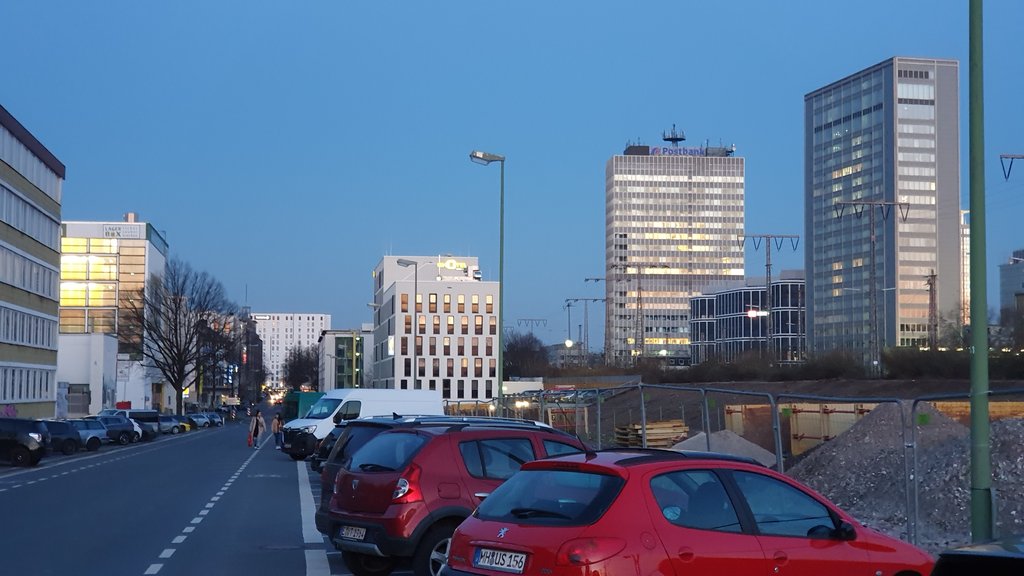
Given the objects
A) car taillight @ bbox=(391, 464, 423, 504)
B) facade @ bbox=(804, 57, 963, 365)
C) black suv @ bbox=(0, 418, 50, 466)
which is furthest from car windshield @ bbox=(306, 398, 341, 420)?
facade @ bbox=(804, 57, 963, 365)

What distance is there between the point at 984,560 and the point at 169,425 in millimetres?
82440

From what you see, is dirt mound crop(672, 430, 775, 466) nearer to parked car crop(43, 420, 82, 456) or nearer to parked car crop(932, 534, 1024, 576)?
parked car crop(932, 534, 1024, 576)

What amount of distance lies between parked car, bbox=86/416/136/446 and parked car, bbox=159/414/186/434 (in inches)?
656

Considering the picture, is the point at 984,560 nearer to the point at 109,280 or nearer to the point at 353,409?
the point at 353,409

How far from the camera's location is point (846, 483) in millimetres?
21109

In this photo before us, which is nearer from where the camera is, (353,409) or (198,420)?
(353,409)

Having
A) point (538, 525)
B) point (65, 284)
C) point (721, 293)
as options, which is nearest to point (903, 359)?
point (538, 525)

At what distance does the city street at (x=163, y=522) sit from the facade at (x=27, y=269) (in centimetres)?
2979

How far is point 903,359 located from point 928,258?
8325cm

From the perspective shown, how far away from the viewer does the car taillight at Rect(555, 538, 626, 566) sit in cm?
705

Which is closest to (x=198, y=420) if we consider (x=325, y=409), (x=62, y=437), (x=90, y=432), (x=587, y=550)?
(x=90, y=432)

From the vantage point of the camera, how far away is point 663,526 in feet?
24.3

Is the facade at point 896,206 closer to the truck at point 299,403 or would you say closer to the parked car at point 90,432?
the truck at point 299,403

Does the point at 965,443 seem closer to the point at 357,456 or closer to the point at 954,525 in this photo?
the point at 954,525
